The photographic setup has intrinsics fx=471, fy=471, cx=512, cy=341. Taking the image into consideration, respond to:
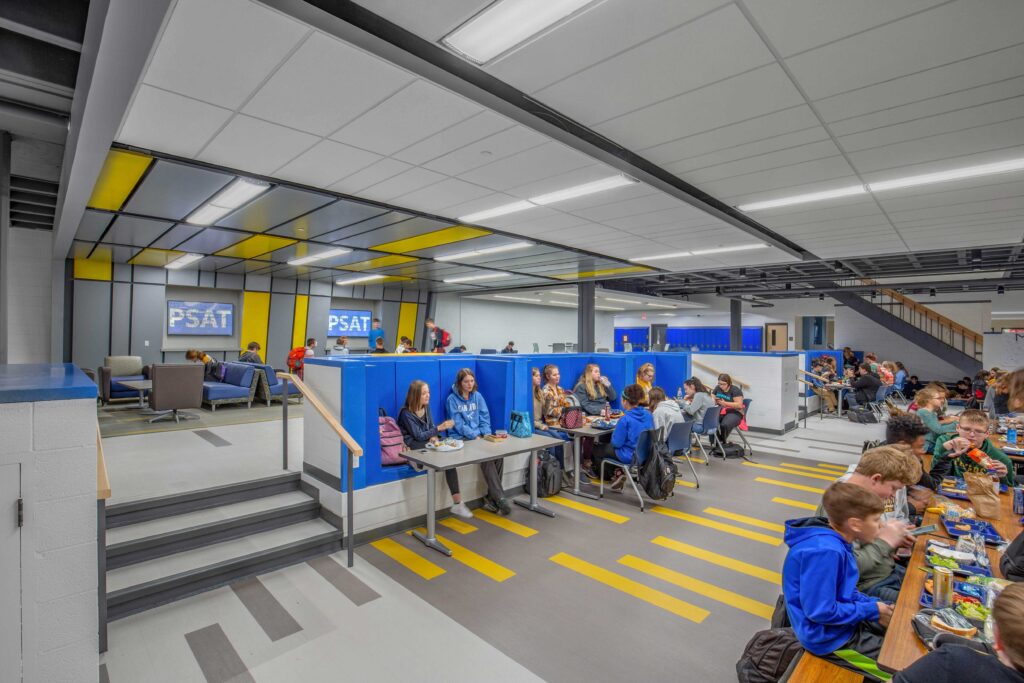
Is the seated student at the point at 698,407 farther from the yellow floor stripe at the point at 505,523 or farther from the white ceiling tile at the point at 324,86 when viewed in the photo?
the white ceiling tile at the point at 324,86

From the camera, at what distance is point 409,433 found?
4352 mm

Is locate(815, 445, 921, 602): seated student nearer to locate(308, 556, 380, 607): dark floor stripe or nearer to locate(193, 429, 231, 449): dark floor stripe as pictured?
locate(308, 556, 380, 607): dark floor stripe

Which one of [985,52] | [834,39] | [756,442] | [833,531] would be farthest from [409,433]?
[756,442]

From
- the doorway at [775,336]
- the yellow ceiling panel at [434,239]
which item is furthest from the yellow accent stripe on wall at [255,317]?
the doorway at [775,336]

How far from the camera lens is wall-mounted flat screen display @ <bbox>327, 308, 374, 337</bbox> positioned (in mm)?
14414

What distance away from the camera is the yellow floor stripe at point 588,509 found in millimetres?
4555

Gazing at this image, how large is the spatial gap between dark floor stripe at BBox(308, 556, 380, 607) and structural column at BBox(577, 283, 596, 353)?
336 inches

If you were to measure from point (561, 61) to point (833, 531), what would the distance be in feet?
8.59

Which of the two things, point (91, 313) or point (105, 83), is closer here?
point (105, 83)

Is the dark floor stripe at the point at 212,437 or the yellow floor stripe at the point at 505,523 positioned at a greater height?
the dark floor stripe at the point at 212,437

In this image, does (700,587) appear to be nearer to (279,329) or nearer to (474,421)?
(474,421)

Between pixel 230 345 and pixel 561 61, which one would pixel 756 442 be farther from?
pixel 230 345

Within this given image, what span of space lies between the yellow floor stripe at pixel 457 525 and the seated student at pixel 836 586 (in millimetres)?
2892

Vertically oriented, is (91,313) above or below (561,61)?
below
